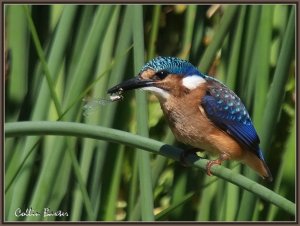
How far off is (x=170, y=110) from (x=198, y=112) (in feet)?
0.41

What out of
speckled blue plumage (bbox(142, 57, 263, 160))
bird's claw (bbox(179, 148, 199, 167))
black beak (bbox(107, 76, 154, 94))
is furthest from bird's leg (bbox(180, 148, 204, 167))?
black beak (bbox(107, 76, 154, 94))

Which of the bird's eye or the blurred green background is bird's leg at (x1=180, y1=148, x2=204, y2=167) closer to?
the blurred green background

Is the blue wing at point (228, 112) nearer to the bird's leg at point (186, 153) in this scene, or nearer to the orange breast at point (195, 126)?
the orange breast at point (195, 126)

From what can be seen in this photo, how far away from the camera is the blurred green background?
1895mm

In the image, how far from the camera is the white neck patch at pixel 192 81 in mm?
2156

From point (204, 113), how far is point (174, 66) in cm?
25

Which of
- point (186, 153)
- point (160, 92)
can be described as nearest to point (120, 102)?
point (160, 92)

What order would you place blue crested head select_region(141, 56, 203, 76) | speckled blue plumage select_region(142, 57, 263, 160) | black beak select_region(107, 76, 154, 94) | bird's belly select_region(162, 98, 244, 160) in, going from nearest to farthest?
black beak select_region(107, 76, 154, 94), blue crested head select_region(141, 56, 203, 76), bird's belly select_region(162, 98, 244, 160), speckled blue plumage select_region(142, 57, 263, 160)

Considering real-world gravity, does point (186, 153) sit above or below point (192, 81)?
below

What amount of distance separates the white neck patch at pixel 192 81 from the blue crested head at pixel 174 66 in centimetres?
2

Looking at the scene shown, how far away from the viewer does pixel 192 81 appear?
2.19 meters

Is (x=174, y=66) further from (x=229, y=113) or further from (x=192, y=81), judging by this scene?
(x=229, y=113)

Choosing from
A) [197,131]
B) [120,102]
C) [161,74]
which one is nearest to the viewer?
[161,74]

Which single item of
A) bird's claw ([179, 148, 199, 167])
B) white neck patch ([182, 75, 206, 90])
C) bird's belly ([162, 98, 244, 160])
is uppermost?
white neck patch ([182, 75, 206, 90])
